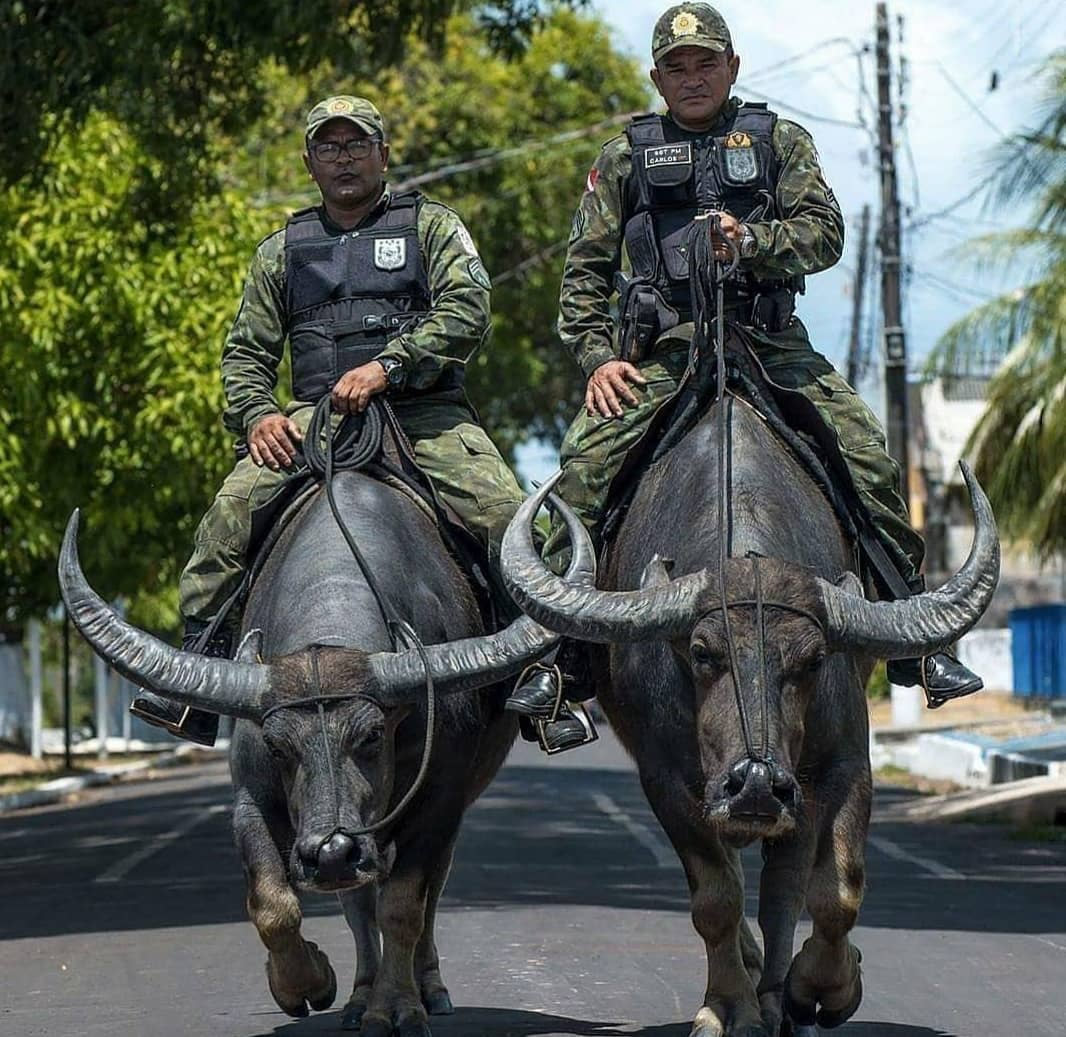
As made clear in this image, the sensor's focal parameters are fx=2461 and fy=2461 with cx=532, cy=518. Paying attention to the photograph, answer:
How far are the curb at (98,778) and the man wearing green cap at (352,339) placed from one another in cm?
1670

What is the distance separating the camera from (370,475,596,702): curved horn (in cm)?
829

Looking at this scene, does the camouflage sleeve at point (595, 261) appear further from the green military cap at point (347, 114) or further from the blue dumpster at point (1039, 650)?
the blue dumpster at point (1039, 650)

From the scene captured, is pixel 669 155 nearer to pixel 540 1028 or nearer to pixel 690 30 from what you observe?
pixel 690 30

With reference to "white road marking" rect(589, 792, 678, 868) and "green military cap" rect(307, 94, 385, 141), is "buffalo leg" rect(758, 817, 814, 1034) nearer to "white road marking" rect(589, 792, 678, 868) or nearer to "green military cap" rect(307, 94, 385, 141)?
"green military cap" rect(307, 94, 385, 141)

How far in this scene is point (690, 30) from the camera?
9.30m

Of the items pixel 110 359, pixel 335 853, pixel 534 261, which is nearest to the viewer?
pixel 335 853

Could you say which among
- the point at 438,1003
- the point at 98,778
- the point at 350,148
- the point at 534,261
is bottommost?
the point at 98,778

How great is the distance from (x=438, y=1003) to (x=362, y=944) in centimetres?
42

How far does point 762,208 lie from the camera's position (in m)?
9.41

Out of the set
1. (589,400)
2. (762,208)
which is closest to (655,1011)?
(589,400)

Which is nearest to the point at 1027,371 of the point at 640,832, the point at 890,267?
the point at 890,267

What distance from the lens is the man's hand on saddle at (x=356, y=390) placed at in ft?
30.9

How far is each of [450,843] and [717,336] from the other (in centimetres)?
209

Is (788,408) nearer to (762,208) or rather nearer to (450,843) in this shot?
(762,208)
